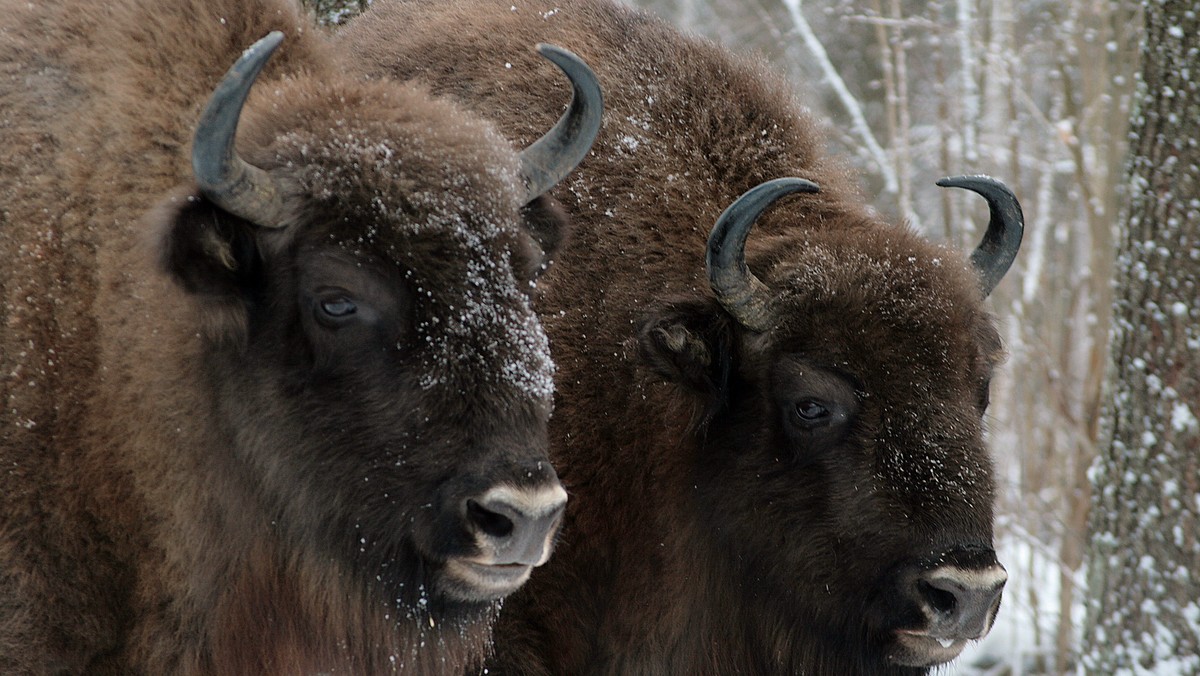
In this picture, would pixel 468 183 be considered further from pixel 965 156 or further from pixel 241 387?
pixel 965 156

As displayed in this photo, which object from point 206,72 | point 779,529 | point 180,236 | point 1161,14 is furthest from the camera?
point 1161,14

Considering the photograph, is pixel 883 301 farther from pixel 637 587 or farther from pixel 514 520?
pixel 514 520

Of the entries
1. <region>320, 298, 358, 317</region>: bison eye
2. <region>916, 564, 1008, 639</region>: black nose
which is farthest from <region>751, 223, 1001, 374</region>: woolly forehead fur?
<region>320, 298, 358, 317</region>: bison eye

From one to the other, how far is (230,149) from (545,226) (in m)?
1.13

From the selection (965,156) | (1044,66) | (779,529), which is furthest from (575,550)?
(1044,66)

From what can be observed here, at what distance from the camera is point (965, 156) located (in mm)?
9422

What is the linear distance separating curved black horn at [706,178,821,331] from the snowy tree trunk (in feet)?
8.53

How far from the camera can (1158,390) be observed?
628 centimetres

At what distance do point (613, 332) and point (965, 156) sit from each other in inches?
206

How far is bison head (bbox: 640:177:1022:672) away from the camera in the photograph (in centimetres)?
→ 430

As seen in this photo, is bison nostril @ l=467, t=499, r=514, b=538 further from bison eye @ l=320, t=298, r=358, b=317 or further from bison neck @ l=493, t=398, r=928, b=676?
bison neck @ l=493, t=398, r=928, b=676

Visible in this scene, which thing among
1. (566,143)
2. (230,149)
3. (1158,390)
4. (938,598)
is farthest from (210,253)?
(1158,390)

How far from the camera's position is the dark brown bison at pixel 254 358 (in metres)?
3.64

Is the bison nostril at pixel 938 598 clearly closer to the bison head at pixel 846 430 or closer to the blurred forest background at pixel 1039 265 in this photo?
the bison head at pixel 846 430
